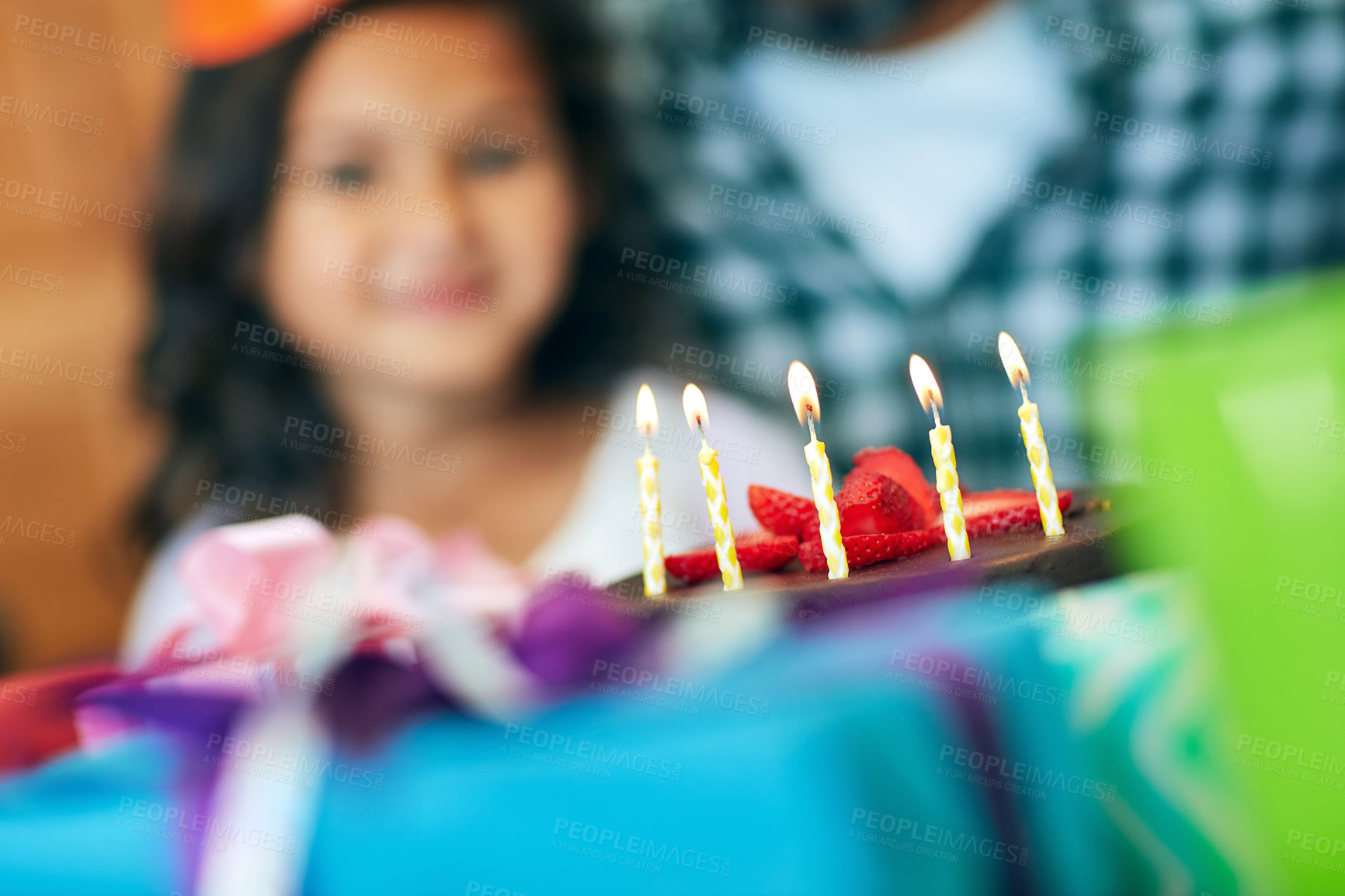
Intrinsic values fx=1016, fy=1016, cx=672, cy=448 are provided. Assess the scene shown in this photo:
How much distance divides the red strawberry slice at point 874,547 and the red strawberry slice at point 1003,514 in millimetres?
31

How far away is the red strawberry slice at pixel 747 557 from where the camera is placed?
0.65m

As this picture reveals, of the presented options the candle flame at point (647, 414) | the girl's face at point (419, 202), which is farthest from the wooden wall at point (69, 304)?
the candle flame at point (647, 414)

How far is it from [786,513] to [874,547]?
86 millimetres

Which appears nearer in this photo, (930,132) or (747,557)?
(747,557)

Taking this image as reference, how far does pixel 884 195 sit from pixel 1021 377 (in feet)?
3.65

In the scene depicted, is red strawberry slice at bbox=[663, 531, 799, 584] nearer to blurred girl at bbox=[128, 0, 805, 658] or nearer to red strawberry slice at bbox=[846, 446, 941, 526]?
red strawberry slice at bbox=[846, 446, 941, 526]

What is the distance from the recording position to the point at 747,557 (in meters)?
0.65

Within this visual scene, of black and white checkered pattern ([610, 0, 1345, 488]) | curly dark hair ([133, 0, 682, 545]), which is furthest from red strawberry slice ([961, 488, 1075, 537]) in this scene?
curly dark hair ([133, 0, 682, 545])

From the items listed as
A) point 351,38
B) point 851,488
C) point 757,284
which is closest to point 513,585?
point 851,488

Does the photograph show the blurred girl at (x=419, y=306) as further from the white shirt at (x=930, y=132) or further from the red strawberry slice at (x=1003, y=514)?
the red strawberry slice at (x=1003, y=514)

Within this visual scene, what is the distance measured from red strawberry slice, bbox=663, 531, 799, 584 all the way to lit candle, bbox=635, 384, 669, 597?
15mm

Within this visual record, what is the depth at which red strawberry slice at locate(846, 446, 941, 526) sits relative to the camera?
0.68m

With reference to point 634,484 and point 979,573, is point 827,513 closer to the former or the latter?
point 979,573

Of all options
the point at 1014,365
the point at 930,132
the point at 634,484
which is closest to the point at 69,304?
the point at 634,484
